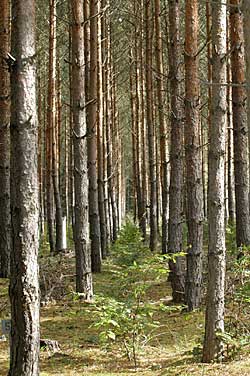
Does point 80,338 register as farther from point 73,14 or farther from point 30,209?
point 73,14

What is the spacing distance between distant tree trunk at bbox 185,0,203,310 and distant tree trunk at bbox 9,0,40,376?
161 inches

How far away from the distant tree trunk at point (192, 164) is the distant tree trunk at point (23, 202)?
4.09m

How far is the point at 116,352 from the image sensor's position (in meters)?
6.97

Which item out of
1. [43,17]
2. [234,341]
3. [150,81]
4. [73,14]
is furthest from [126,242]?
[234,341]

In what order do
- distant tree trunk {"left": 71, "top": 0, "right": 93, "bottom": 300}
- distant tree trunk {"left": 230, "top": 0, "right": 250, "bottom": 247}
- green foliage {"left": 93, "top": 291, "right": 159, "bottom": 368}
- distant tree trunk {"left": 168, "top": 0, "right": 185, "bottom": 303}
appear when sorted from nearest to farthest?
green foliage {"left": 93, "top": 291, "right": 159, "bottom": 368} < distant tree trunk {"left": 168, "top": 0, "right": 185, "bottom": 303} < distant tree trunk {"left": 71, "top": 0, "right": 93, "bottom": 300} < distant tree trunk {"left": 230, "top": 0, "right": 250, "bottom": 247}

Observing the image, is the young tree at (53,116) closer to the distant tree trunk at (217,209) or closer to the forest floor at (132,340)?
the forest floor at (132,340)

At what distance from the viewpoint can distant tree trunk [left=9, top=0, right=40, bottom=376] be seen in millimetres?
4957

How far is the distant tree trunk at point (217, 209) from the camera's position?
5957mm

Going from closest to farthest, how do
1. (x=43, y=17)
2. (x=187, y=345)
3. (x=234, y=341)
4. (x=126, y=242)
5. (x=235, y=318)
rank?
1. (x=234, y=341)
2. (x=235, y=318)
3. (x=187, y=345)
4. (x=126, y=242)
5. (x=43, y=17)

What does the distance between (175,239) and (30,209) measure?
5.23 meters

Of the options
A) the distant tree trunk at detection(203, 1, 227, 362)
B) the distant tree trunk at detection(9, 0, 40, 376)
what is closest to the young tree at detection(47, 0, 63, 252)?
the distant tree trunk at detection(203, 1, 227, 362)

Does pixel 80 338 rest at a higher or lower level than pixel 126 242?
lower

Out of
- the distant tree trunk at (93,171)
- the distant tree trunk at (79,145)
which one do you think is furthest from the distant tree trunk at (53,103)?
the distant tree trunk at (79,145)

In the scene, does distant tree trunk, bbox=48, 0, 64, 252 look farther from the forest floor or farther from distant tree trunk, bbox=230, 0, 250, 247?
the forest floor
